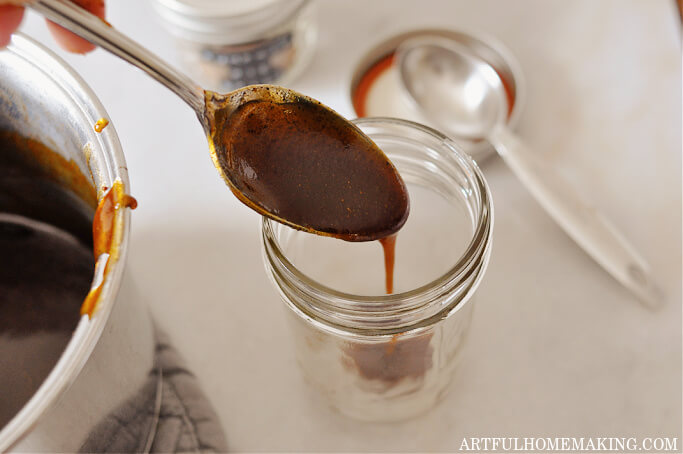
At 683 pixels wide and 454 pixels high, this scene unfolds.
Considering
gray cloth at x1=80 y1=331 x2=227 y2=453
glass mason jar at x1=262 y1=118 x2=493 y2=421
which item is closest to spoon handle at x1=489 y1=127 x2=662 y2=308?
glass mason jar at x1=262 y1=118 x2=493 y2=421

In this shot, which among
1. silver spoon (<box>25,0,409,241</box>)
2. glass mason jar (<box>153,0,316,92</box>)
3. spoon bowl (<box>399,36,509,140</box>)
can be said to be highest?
glass mason jar (<box>153,0,316,92</box>)

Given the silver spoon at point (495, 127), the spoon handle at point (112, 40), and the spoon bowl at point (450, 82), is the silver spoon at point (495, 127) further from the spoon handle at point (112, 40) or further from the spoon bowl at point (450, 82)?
the spoon handle at point (112, 40)

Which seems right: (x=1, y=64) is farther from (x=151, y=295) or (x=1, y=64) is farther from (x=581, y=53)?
(x=581, y=53)

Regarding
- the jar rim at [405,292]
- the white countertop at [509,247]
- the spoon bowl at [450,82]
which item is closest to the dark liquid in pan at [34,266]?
the white countertop at [509,247]

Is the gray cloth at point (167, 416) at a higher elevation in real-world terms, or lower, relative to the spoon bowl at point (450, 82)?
lower

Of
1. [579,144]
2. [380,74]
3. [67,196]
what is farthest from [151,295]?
[579,144]

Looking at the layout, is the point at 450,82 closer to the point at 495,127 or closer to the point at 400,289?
the point at 495,127

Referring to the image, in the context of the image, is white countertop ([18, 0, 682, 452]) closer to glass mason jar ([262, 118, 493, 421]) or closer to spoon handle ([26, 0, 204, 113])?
glass mason jar ([262, 118, 493, 421])
